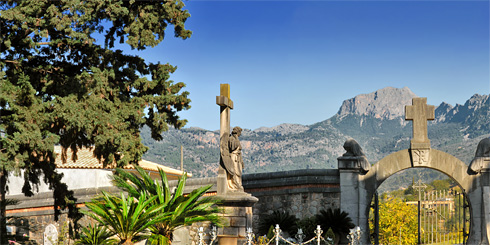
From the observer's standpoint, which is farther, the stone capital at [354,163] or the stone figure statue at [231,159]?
the stone capital at [354,163]

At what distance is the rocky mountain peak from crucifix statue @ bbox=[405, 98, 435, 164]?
156 meters

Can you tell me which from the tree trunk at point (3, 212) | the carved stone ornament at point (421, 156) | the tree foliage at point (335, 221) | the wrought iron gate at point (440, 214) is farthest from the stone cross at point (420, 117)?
the tree trunk at point (3, 212)

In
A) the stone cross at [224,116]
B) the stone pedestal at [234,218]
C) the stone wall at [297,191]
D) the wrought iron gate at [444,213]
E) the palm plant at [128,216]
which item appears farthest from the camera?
the stone wall at [297,191]

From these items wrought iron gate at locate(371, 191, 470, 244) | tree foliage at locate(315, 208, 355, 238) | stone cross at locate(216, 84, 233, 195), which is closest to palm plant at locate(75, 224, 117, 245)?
stone cross at locate(216, 84, 233, 195)

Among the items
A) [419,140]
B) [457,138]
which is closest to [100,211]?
[419,140]

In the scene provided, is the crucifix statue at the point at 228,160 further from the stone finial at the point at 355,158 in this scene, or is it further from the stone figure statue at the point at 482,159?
the stone figure statue at the point at 482,159

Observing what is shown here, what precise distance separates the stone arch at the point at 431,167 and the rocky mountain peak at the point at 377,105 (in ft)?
512

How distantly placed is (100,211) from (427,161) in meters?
9.95

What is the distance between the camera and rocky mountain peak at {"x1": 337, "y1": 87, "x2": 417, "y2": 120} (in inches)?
6983

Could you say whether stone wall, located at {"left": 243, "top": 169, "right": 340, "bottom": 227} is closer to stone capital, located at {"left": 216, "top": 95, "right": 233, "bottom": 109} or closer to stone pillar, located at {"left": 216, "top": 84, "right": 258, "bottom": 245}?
stone pillar, located at {"left": 216, "top": 84, "right": 258, "bottom": 245}

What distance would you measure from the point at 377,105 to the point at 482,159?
171 metres

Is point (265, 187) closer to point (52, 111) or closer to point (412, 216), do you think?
point (52, 111)

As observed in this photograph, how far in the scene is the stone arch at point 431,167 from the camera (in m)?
16.8

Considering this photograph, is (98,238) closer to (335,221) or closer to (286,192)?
(335,221)
